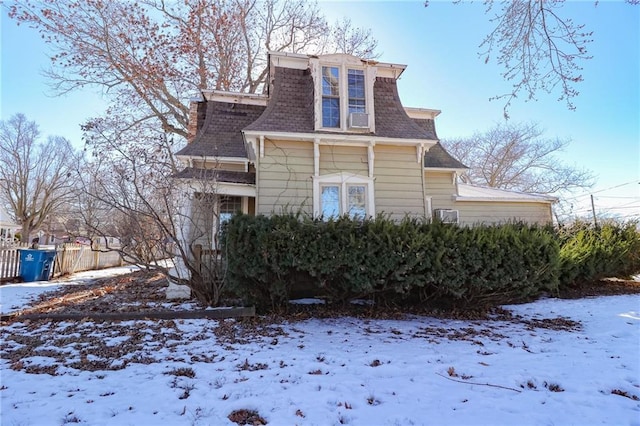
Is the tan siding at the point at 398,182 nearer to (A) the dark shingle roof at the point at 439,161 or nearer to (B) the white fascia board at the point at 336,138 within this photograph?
(B) the white fascia board at the point at 336,138

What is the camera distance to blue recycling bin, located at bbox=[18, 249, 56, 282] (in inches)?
392

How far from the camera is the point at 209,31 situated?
13.9 meters

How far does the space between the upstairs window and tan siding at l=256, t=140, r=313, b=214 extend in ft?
2.76

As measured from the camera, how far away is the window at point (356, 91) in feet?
26.7

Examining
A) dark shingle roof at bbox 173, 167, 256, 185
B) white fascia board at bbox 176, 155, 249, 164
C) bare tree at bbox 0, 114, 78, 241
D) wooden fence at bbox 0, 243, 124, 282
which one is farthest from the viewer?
bare tree at bbox 0, 114, 78, 241

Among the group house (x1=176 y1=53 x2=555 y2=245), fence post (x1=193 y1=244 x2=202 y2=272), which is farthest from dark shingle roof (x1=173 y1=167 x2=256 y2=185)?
fence post (x1=193 y1=244 x2=202 y2=272)

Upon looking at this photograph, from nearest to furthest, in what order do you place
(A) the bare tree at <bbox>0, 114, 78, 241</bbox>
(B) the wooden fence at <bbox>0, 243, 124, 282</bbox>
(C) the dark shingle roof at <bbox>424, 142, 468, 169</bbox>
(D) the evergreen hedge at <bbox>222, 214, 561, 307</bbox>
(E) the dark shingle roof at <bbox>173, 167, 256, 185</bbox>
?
1. (D) the evergreen hedge at <bbox>222, 214, 561, 307</bbox>
2. (E) the dark shingle roof at <bbox>173, 167, 256, 185</bbox>
3. (B) the wooden fence at <bbox>0, 243, 124, 282</bbox>
4. (C) the dark shingle roof at <bbox>424, 142, 468, 169</bbox>
5. (A) the bare tree at <bbox>0, 114, 78, 241</bbox>

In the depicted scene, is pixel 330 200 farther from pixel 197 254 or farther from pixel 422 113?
pixel 422 113

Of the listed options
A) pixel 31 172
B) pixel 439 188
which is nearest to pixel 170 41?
pixel 439 188

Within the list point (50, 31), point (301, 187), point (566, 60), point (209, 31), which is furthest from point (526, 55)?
point (50, 31)

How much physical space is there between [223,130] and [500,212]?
1016 cm

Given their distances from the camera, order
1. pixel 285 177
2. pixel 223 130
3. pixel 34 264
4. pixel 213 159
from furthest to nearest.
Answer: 1. pixel 34 264
2. pixel 223 130
3. pixel 213 159
4. pixel 285 177

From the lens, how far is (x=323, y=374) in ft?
10.6

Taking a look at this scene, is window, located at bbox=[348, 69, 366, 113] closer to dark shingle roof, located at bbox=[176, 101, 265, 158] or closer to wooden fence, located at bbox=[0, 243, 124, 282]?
dark shingle roof, located at bbox=[176, 101, 265, 158]
